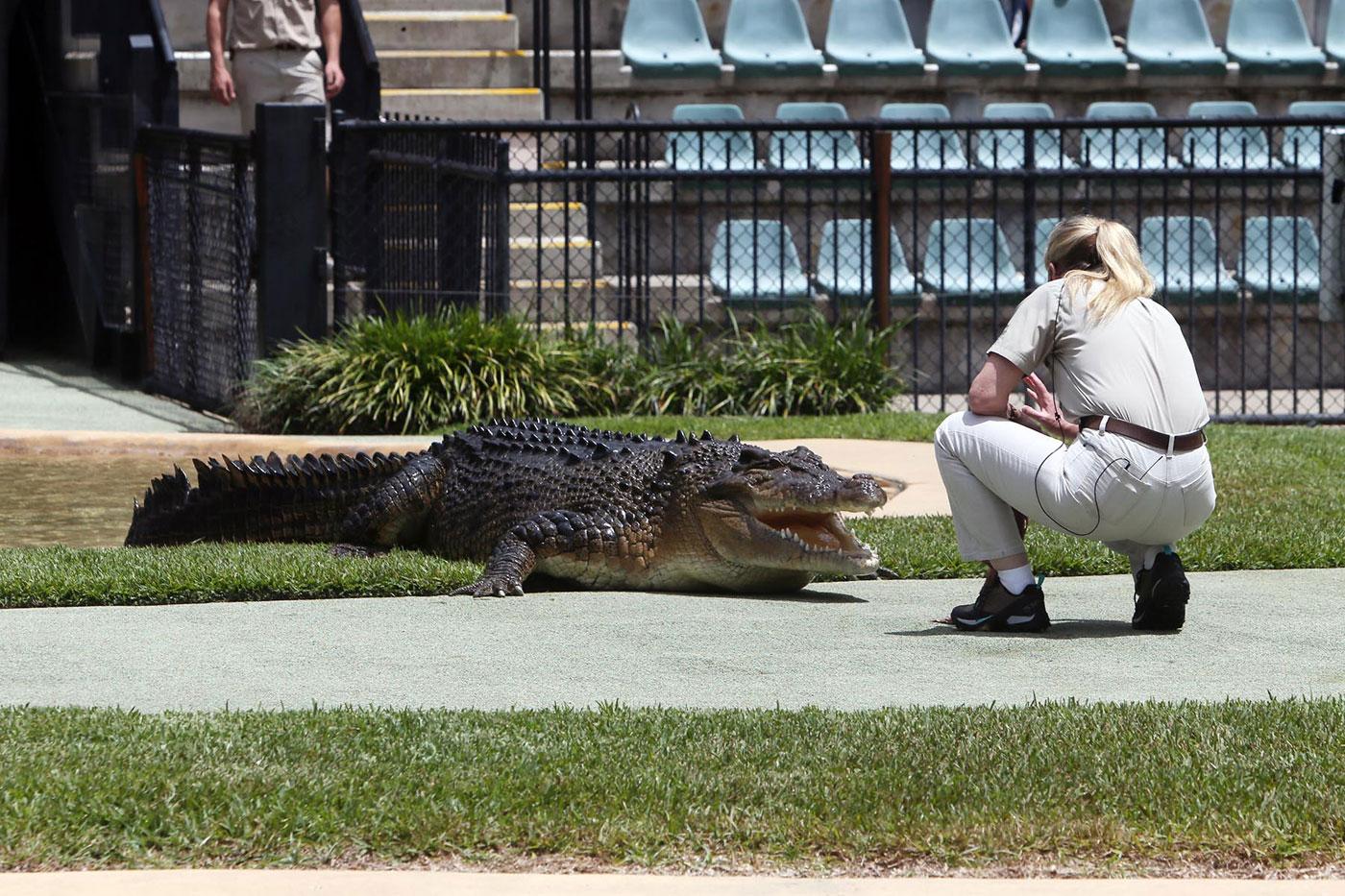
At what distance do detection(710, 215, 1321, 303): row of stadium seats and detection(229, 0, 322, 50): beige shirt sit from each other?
322 cm

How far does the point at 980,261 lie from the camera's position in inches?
599

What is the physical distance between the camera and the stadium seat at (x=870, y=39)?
17312mm

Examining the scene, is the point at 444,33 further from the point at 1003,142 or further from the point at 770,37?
the point at 1003,142

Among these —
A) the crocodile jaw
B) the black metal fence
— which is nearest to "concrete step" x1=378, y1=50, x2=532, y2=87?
the black metal fence

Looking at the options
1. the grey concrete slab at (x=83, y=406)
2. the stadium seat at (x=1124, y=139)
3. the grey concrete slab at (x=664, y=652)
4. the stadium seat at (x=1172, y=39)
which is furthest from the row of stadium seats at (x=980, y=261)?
the grey concrete slab at (x=664, y=652)

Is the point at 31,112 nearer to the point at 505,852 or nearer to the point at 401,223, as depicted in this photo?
the point at 401,223

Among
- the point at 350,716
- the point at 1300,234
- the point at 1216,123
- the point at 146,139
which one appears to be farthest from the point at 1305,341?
the point at 350,716

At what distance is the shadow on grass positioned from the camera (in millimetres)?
5578

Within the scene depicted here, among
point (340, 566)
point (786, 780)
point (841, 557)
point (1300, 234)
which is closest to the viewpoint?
point (786, 780)

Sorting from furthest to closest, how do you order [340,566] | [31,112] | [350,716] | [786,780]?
[31,112]
[340,566]
[350,716]
[786,780]

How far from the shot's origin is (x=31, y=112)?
16.0 metres

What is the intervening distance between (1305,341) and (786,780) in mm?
12697

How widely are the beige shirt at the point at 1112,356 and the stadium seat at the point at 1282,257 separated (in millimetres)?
9284

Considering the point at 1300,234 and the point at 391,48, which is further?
the point at 391,48
